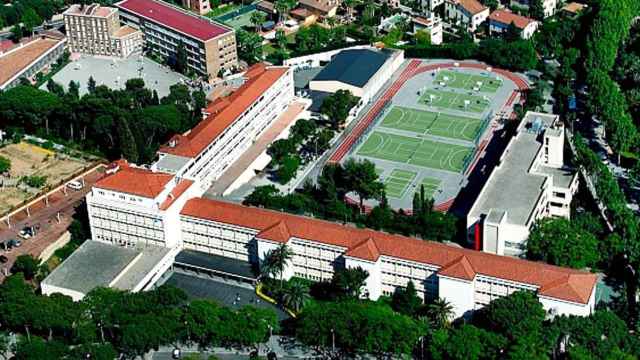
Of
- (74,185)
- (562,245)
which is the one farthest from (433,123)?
(74,185)

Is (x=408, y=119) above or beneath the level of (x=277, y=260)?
beneath

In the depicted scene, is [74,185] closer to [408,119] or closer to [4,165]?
[4,165]

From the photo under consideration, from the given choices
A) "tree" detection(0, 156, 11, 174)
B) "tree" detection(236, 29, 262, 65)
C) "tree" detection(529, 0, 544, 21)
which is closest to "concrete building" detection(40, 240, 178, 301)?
"tree" detection(0, 156, 11, 174)

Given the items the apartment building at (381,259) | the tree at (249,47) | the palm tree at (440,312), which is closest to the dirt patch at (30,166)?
the apartment building at (381,259)

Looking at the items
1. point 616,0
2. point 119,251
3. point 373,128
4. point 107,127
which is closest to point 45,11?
point 107,127

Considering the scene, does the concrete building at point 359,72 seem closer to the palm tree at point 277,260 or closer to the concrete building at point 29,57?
the concrete building at point 29,57

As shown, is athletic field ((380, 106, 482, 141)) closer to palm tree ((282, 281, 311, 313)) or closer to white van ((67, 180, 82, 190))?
white van ((67, 180, 82, 190))
